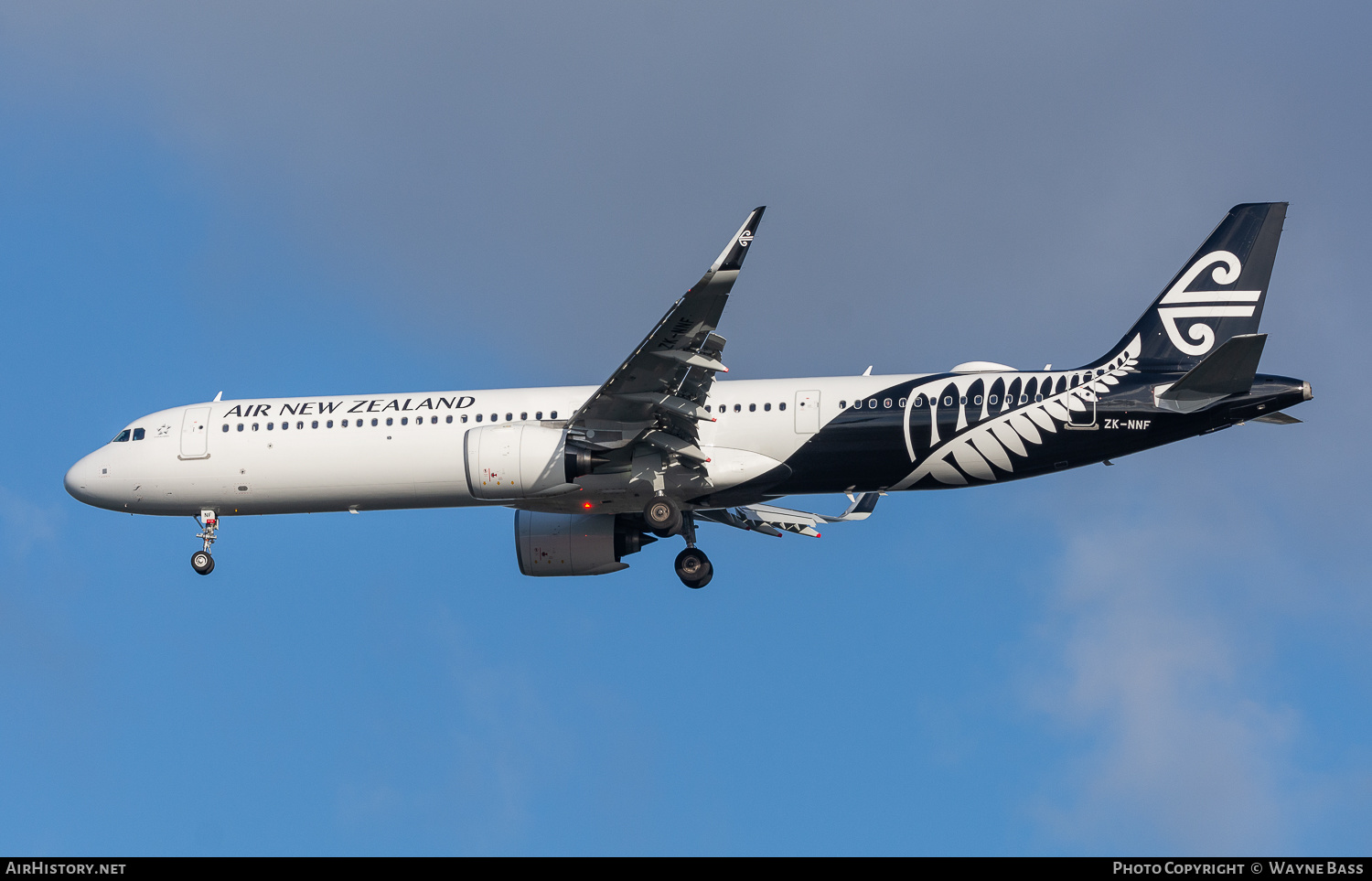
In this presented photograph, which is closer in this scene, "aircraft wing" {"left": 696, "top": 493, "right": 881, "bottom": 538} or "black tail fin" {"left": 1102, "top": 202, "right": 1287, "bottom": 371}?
"black tail fin" {"left": 1102, "top": 202, "right": 1287, "bottom": 371}

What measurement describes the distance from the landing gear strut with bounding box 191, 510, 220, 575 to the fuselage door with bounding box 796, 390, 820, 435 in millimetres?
12306

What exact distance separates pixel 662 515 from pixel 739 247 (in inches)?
252

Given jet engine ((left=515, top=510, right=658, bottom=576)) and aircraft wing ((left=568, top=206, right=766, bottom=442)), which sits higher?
aircraft wing ((left=568, top=206, right=766, bottom=442))

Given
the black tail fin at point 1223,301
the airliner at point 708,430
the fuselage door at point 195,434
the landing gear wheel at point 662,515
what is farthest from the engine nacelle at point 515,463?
the black tail fin at point 1223,301

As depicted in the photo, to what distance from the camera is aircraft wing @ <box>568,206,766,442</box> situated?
22125 mm

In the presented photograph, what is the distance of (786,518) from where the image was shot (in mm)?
31188

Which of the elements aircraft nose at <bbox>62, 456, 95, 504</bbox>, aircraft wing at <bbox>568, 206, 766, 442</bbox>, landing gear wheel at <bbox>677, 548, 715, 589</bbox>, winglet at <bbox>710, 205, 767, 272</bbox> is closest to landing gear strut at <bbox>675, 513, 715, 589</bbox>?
landing gear wheel at <bbox>677, 548, 715, 589</bbox>

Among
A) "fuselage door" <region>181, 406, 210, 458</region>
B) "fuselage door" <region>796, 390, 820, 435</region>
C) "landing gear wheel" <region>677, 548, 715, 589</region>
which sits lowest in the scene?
"landing gear wheel" <region>677, 548, 715, 589</region>

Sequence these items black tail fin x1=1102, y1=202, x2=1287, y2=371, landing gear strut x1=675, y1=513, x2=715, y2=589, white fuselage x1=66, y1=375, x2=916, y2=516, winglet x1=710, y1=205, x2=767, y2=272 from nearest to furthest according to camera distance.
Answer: winglet x1=710, y1=205, x2=767, y2=272, black tail fin x1=1102, y1=202, x2=1287, y2=371, white fuselage x1=66, y1=375, x2=916, y2=516, landing gear strut x1=675, y1=513, x2=715, y2=589

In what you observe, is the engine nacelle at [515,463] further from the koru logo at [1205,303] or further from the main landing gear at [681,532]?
the koru logo at [1205,303]

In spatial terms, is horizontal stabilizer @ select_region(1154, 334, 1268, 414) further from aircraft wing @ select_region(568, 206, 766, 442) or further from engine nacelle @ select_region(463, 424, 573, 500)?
engine nacelle @ select_region(463, 424, 573, 500)

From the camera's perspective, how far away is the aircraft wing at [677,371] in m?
22.1

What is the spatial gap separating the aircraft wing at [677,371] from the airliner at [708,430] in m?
0.04

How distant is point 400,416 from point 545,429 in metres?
3.57
